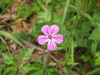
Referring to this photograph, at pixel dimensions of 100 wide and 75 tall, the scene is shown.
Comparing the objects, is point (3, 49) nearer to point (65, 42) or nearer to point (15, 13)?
point (15, 13)

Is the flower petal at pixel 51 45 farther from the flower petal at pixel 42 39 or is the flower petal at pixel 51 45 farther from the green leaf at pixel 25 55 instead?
the green leaf at pixel 25 55

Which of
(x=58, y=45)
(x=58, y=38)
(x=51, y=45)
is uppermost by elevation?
(x=58, y=38)

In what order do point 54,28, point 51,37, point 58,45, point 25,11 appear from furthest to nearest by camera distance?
point 25,11 < point 58,45 < point 51,37 < point 54,28

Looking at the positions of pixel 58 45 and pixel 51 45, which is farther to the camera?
pixel 58 45

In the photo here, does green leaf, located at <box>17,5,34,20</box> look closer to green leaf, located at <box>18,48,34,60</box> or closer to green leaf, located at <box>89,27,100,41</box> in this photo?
green leaf, located at <box>18,48,34,60</box>

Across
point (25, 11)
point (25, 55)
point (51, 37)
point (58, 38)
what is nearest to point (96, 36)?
point (58, 38)

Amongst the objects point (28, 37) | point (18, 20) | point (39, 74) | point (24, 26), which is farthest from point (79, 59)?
point (18, 20)

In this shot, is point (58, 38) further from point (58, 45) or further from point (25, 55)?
point (25, 55)
